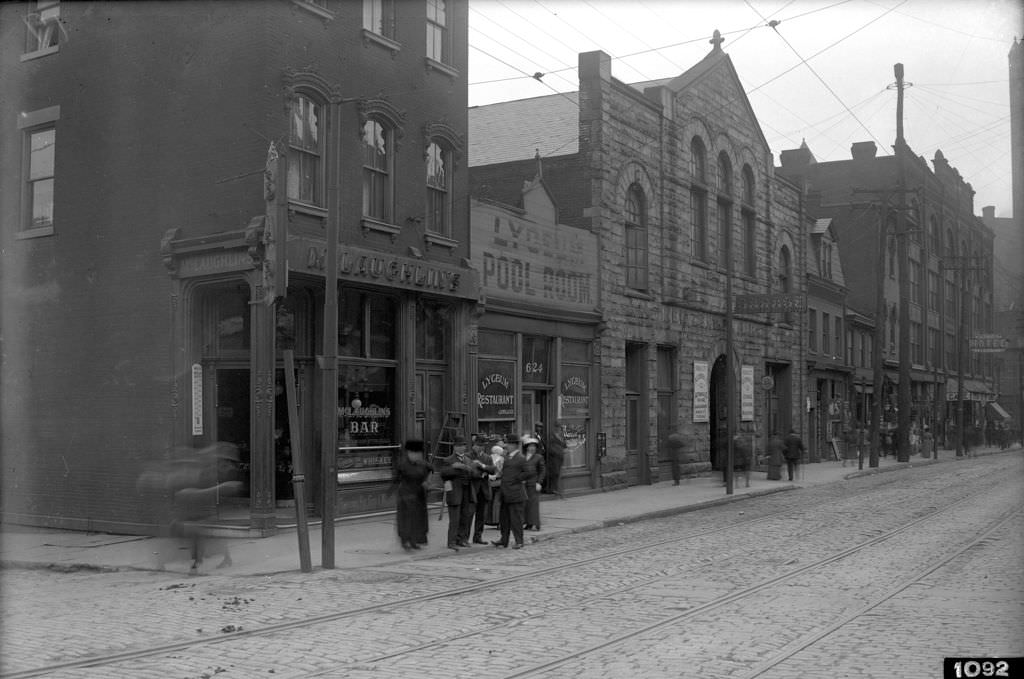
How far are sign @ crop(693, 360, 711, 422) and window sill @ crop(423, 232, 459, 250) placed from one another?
12742mm

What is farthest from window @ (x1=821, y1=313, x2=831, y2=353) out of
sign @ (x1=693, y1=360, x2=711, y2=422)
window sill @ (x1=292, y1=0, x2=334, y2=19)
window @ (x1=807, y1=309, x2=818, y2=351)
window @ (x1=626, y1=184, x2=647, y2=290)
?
window sill @ (x1=292, y1=0, x2=334, y2=19)

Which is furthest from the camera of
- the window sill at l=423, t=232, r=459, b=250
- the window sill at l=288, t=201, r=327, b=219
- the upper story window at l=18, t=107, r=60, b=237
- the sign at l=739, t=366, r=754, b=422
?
the sign at l=739, t=366, r=754, b=422

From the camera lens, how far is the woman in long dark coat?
1525 cm

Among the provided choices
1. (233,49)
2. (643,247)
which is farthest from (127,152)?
(643,247)

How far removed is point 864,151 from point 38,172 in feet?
199

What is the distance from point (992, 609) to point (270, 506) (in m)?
10.7

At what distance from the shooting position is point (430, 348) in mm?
20797

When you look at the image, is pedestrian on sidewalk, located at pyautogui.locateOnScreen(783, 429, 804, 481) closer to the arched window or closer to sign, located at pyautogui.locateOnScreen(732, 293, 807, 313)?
sign, located at pyautogui.locateOnScreen(732, 293, 807, 313)

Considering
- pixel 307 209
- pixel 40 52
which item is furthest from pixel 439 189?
pixel 40 52

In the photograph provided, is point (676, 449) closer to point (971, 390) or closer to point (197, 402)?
point (197, 402)

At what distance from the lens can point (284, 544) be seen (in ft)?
52.1

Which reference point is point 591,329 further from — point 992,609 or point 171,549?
point 992,609

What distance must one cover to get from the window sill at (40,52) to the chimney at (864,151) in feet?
196

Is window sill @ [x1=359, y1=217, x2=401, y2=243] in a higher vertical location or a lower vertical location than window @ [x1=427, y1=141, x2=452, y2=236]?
lower
